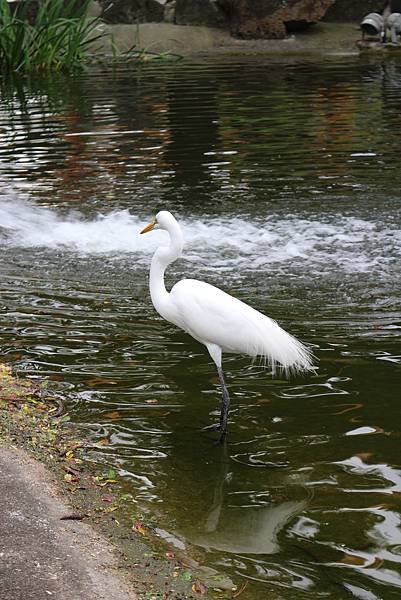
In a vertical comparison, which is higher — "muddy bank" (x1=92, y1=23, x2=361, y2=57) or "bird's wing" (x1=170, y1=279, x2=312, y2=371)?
"muddy bank" (x1=92, y1=23, x2=361, y2=57)

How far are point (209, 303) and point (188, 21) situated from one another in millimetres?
19371

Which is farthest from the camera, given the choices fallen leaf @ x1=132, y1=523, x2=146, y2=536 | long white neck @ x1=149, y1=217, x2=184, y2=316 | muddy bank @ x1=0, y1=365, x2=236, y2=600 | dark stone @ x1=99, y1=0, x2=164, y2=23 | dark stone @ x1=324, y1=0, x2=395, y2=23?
dark stone @ x1=324, y1=0, x2=395, y2=23

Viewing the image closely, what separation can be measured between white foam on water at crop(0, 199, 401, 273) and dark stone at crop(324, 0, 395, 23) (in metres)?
16.2

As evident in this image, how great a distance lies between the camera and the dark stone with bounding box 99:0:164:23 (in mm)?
23734

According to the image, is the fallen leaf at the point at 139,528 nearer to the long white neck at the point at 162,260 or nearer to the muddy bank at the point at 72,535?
the muddy bank at the point at 72,535

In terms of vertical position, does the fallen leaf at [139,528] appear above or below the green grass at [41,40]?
below

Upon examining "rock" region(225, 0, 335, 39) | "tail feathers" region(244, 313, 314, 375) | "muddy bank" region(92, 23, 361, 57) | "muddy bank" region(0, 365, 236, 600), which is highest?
"rock" region(225, 0, 335, 39)

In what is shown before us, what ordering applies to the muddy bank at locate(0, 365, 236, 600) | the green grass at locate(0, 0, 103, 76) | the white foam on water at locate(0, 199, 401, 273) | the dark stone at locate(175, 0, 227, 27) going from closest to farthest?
the muddy bank at locate(0, 365, 236, 600) → the white foam on water at locate(0, 199, 401, 273) → the green grass at locate(0, 0, 103, 76) → the dark stone at locate(175, 0, 227, 27)

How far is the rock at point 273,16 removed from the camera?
74.0ft

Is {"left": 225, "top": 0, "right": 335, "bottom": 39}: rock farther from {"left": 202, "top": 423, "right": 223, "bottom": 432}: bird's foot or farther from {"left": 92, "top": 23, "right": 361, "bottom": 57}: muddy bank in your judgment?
{"left": 202, "top": 423, "right": 223, "bottom": 432}: bird's foot

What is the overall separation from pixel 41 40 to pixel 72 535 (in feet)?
51.1

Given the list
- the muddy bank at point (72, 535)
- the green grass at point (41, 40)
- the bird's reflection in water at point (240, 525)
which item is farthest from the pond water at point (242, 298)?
the green grass at point (41, 40)

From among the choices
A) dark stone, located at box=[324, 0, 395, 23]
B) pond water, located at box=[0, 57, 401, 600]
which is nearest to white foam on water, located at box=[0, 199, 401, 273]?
pond water, located at box=[0, 57, 401, 600]

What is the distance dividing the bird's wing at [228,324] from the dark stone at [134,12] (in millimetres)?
19477
